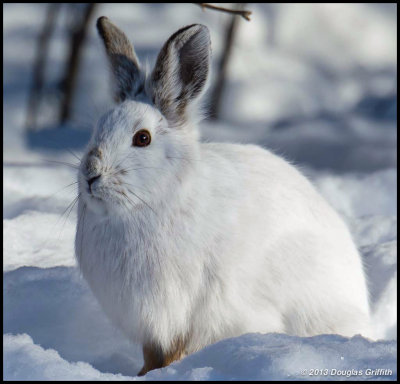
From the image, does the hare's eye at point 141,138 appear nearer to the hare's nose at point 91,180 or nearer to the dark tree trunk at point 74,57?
the hare's nose at point 91,180

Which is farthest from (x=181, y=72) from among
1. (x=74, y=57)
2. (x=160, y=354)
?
(x=74, y=57)

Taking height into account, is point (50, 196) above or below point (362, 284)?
below

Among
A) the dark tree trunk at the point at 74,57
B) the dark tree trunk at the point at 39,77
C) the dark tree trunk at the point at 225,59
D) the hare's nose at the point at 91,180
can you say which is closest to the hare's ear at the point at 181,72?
the hare's nose at the point at 91,180

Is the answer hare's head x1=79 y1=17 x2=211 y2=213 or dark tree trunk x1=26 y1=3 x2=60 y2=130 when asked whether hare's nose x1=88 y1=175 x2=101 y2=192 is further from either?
dark tree trunk x1=26 y1=3 x2=60 y2=130

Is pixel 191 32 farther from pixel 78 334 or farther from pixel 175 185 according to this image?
pixel 78 334

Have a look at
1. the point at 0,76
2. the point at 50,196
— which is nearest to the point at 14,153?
the point at 0,76

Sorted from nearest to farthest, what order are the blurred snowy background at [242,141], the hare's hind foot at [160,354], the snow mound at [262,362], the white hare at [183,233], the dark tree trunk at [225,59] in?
the snow mound at [262,362], the blurred snowy background at [242,141], the white hare at [183,233], the hare's hind foot at [160,354], the dark tree trunk at [225,59]

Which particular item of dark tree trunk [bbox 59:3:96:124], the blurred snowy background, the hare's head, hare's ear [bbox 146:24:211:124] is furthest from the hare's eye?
dark tree trunk [bbox 59:3:96:124]
